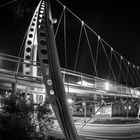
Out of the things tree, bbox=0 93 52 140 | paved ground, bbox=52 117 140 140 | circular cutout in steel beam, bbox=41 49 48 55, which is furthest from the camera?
paved ground, bbox=52 117 140 140

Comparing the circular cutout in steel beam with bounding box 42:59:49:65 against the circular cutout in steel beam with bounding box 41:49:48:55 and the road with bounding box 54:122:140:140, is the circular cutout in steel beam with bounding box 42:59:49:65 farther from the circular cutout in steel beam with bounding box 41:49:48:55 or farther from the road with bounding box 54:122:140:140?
the road with bounding box 54:122:140:140

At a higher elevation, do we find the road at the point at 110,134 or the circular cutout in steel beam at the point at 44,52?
the circular cutout in steel beam at the point at 44,52

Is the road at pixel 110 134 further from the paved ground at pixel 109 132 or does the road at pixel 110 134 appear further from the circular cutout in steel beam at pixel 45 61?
the circular cutout in steel beam at pixel 45 61

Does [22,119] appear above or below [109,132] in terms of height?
above

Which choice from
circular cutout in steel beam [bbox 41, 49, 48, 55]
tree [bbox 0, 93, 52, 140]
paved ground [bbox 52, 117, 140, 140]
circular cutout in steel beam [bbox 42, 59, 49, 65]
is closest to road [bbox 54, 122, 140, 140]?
paved ground [bbox 52, 117, 140, 140]

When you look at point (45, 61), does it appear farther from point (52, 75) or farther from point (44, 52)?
point (52, 75)

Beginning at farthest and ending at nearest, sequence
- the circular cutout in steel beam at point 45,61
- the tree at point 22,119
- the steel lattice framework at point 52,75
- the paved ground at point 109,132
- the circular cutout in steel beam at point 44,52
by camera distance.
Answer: the paved ground at point 109,132
the circular cutout in steel beam at point 44,52
the circular cutout in steel beam at point 45,61
the steel lattice framework at point 52,75
the tree at point 22,119

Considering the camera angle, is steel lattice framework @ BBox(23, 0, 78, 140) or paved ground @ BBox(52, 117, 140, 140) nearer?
steel lattice framework @ BBox(23, 0, 78, 140)

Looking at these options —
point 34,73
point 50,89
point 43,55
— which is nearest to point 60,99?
point 50,89

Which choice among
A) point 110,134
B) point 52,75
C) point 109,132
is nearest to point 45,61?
point 52,75

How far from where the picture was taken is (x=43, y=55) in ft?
34.9

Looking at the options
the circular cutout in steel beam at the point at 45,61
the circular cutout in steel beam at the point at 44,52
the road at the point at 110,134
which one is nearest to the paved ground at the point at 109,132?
the road at the point at 110,134

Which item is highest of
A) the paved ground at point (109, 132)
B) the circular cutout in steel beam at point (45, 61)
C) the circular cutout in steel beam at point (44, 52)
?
the circular cutout in steel beam at point (44, 52)

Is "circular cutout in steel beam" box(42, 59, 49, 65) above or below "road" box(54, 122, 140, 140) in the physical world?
above
